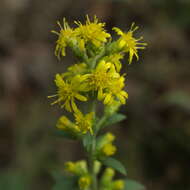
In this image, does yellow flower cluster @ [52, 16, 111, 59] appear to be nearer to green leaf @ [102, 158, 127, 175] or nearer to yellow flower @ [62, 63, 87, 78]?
yellow flower @ [62, 63, 87, 78]

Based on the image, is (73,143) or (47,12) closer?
(73,143)

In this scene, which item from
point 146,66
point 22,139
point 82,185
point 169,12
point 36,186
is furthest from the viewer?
point 169,12

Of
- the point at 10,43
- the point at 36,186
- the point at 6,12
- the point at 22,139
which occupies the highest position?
the point at 6,12

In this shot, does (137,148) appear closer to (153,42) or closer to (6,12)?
(153,42)

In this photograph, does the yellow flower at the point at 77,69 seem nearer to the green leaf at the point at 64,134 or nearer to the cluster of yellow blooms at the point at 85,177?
the green leaf at the point at 64,134

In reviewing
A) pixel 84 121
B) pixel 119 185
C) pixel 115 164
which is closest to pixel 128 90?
pixel 119 185

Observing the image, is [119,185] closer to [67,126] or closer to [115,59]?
[67,126]

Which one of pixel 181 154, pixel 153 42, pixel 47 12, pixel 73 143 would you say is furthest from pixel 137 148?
pixel 47 12

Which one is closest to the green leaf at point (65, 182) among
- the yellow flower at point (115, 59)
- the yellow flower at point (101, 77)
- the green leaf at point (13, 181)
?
the yellow flower at point (101, 77)

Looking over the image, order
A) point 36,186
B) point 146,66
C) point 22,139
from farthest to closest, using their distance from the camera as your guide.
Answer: point 146,66, point 22,139, point 36,186
